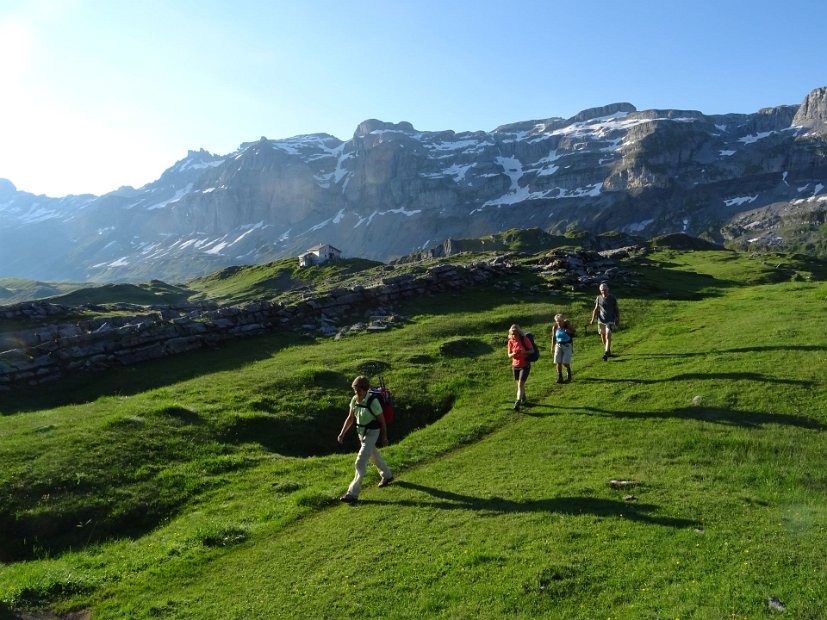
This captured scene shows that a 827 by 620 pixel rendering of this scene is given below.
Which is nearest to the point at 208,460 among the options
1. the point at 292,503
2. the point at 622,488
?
the point at 292,503

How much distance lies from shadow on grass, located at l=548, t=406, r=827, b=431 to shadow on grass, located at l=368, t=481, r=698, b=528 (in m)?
7.86

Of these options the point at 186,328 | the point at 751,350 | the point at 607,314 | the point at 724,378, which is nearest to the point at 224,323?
the point at 186,328

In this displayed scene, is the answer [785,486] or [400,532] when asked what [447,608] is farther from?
[785,486]

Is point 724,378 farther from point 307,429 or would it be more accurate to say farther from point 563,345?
point 307,429

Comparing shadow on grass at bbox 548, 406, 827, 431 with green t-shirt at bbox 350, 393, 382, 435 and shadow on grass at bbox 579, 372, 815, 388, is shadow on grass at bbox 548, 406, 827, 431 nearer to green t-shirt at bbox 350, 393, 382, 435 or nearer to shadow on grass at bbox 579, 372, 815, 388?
shadow on grass at bbox 579, 372, 815, 388

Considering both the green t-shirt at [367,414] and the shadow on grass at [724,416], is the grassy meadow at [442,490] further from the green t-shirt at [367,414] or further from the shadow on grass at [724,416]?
the green t-shirt at [367,414]

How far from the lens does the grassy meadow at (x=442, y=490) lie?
35.8ft

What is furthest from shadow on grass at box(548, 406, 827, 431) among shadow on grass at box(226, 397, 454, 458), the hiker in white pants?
the hiker in white pants

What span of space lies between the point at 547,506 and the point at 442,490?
133 inches

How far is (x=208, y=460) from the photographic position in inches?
790

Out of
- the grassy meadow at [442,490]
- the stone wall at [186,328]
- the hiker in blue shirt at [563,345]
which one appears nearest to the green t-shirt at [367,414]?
the grassy meadow at [442,490]

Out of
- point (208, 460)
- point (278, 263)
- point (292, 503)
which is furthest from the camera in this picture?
point (278, 263)

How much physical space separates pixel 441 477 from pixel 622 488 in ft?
17.9

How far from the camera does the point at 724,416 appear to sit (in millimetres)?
19906
